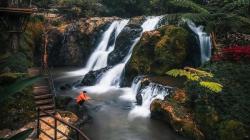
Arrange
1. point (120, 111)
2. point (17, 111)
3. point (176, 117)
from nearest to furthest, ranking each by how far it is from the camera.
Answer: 1. point (17, 111)
2. point (176, 117)
3. point (120, 111)

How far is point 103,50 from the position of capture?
27.4 metres

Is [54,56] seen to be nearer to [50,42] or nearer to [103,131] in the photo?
[50,42]

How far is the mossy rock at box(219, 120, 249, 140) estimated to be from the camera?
1073 centimetres

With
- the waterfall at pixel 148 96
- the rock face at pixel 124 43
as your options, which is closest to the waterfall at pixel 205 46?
the waterfall at pixel 148 96

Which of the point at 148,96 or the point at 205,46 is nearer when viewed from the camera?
the point at 148,96

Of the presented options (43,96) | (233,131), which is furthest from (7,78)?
(233,131)

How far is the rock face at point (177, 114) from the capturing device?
39.5ft

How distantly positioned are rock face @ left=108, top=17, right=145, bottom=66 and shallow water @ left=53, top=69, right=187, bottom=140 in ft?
18.5

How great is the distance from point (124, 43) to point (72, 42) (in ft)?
21.1

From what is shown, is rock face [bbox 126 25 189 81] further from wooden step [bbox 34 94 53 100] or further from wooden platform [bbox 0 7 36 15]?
wooden step [bbox 34 94 53 100]

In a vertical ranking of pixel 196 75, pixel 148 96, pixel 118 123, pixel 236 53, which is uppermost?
pixel 236 53

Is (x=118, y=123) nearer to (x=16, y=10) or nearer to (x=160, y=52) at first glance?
(x=160, y=52)

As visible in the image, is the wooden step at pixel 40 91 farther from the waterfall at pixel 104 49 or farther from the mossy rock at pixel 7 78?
the waterfall at pixel 104 49

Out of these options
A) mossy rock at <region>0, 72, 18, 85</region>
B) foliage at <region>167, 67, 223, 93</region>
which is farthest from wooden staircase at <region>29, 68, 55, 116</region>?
foliage at <region>167, 67, 223, 93</region>
